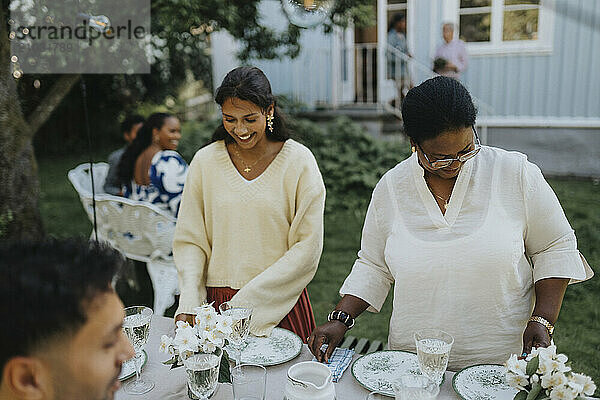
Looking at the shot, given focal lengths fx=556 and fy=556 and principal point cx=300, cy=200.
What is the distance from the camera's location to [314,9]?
3646 millimetres

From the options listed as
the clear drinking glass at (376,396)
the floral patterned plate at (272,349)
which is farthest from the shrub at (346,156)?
the clear drinking glass at (376,396)

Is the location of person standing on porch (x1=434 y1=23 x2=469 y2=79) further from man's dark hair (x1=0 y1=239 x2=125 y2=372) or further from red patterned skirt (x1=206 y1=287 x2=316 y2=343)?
man's dark hair (x1=0 y1=239 x2=125 y2=372)

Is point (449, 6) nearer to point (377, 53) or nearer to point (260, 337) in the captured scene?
point (377, 53)

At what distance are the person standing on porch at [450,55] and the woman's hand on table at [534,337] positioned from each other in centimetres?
726

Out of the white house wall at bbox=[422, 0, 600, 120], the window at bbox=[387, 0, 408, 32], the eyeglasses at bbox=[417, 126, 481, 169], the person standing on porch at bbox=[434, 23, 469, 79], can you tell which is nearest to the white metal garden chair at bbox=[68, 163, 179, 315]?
the eyeglasses at bbox=[417, 126, 481, 169]

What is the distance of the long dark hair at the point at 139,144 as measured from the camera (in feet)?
14.6

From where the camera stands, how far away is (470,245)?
188 centimetres

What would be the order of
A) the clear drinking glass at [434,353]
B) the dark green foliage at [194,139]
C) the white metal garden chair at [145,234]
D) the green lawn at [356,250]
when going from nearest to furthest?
the clear drinking glass at [434,353] < the white metal garden chair at [145,234] < the green lawn at [356,250] < the dark green foliage at [194,139]

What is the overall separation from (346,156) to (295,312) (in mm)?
5699

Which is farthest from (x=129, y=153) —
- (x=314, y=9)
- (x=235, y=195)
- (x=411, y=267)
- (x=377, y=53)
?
(x=377, y=53)

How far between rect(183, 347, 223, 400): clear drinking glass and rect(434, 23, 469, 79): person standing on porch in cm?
775

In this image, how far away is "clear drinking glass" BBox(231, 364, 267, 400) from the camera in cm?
159

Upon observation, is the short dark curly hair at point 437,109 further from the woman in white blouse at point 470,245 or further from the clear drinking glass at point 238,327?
the clear drinking glass at point 238,327

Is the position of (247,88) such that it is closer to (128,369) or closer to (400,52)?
(128,369)
